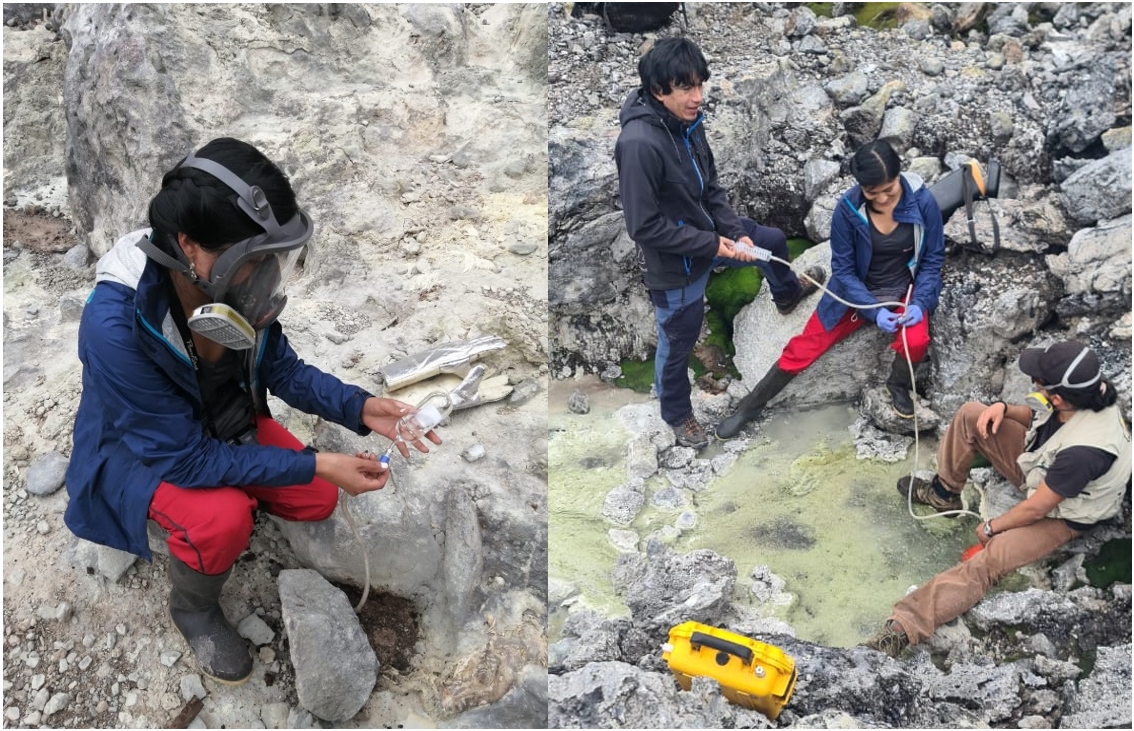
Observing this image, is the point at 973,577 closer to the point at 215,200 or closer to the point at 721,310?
the point at 721,310

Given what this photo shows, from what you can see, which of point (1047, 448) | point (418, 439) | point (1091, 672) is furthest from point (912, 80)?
point (418, 439)

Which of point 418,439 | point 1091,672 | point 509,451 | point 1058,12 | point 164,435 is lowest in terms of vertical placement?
point 1091,672

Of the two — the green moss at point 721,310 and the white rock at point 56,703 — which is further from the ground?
the green moss at point 721,310

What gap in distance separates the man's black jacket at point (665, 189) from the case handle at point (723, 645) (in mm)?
2077

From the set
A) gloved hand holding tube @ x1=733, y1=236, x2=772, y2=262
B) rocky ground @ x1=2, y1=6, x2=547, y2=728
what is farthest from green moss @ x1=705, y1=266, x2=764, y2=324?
rocky ground @ x1=2, y1=6, x2=547, y2=728

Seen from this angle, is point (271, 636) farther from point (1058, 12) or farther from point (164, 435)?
point (1058, 12)

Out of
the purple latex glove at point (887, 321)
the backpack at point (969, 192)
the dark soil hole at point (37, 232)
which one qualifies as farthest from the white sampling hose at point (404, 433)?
the dark soil hole at point (37, 232)

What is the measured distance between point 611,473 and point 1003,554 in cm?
218

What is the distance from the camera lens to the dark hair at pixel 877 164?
4465mm

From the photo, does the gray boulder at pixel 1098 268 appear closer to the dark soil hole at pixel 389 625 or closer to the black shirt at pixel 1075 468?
the black shirt at pixel 1075 468

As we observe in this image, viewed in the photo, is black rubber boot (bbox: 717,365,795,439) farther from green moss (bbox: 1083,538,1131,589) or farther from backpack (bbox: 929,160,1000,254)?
green moss (bbox: 1083,538,1131,589)

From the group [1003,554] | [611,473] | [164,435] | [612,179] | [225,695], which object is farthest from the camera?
[612,179]

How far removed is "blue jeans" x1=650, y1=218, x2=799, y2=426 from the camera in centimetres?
497

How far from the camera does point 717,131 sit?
6.14 metres
